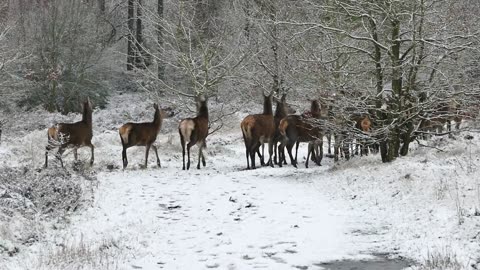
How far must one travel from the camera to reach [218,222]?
921cm

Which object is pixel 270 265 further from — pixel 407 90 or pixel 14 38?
pixel 14 38

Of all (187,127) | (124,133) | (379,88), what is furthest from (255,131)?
(379,88)

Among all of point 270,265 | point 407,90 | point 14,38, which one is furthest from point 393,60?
point 14,38

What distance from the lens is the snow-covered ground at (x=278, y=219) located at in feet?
23.3

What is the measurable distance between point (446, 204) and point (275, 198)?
11.1 ft

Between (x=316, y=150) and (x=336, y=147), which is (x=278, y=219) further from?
(x=316, y=150)

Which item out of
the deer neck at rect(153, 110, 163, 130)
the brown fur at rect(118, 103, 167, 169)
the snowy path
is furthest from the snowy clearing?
the deer neck at rect(153, 110, 163, 130)

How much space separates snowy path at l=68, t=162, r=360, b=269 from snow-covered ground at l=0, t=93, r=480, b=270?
19mm

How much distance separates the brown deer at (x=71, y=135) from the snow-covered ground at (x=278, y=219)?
210 cm

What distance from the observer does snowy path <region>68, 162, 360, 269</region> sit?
7.21 metres

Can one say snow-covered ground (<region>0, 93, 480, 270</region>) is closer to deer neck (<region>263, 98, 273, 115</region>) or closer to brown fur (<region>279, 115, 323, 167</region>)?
brown fur (<region>279, 115, 323, 167</region>)

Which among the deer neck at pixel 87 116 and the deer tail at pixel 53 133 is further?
the deer neck at pixel 87 116

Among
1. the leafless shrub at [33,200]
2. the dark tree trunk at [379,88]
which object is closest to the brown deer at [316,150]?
the dark tree trunk at [379,88]

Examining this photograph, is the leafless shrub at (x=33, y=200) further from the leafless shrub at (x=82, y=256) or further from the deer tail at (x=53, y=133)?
the deer tail at (x=53, y=133)
